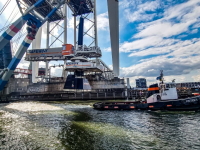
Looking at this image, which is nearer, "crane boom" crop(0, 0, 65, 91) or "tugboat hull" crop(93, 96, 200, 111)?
"tugboat hull" crop(93, 96, 200, 111)

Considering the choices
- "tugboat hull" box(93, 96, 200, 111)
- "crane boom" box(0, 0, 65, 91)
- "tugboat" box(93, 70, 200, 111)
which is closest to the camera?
"tugboat hull" box(93, 96, 200, 111)

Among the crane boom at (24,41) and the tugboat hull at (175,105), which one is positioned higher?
the crane boom at (24,41)

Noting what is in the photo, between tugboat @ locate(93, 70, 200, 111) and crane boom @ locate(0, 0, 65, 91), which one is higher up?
crane boom @ locate(0, 0, 65, 91)

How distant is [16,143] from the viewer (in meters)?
7.38

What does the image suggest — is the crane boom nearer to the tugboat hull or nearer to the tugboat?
the tugboat

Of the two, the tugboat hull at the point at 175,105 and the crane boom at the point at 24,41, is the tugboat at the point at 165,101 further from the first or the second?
the crane boom at the point at 24,41

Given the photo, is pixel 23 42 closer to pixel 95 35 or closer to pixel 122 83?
pixel 95 35

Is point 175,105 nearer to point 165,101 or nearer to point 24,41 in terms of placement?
point 165,101

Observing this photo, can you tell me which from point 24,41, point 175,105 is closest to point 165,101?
point 175,105

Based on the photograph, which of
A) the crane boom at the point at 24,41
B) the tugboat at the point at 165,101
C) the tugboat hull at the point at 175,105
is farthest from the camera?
the crane boom at the point at 24,41

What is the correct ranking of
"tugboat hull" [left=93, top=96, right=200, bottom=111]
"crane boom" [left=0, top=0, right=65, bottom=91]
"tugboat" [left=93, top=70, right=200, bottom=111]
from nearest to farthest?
"tugboat hull" [left=93, top=96, right=200, bottom=111] → "tugboat" [left=93, top=70, right=200, bottom=111] → "crane boom" [left=0, top=0, right=65, bottom=91]

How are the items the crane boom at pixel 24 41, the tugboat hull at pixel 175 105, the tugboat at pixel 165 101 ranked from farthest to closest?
1. the crane boom at pixel 24 41
2. the tugboat at pixel 165 101
3. the tugboat hull at pixel 175 105

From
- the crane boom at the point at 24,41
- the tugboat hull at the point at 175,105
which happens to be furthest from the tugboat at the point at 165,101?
the crane boom at the point at 24,41

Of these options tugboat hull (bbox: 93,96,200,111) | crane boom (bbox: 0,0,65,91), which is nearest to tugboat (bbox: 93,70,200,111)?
tugboat hull (bbox: 93,96,200,111)
